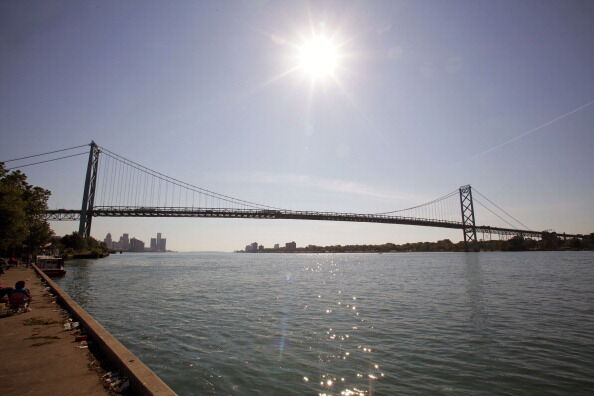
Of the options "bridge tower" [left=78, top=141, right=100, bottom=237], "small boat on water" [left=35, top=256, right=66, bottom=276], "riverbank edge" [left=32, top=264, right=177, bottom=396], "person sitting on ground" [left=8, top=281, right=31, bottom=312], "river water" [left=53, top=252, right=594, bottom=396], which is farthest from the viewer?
"bridge tower" [left=78, top=141, right=100, bottom=237]

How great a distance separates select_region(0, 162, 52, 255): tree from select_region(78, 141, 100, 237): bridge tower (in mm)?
15202

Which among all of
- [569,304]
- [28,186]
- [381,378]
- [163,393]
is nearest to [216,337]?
[381,378]

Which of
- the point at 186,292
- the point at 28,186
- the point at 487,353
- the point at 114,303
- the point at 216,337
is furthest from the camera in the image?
the point at 28,186

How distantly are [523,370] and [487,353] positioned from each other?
3.50 feet

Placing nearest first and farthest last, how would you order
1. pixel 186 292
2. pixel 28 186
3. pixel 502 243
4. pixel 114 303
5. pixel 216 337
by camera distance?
pixel 216 337, pixel 114 303, pixel 186 292, pixel 28 186, pixel 502 243

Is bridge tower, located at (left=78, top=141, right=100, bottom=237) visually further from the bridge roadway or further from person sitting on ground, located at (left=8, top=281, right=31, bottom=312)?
person sitting on ground, located at (left=8, top=281, right=31, bottom=312)

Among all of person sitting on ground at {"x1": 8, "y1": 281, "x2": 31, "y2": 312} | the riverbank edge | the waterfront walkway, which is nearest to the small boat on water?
person sitting on ground at {"x1": 8, "y1": 281, "x2": 31, "y2": 312}

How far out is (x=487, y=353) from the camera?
7672 millimetres

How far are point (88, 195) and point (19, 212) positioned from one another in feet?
157

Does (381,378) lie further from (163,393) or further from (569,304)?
(569,304)

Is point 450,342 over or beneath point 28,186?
beneath

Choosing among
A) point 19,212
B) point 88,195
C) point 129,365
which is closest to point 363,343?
point 129,365

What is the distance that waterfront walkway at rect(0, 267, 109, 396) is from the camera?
427 centimetres

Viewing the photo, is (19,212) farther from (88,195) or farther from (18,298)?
(88,195)
